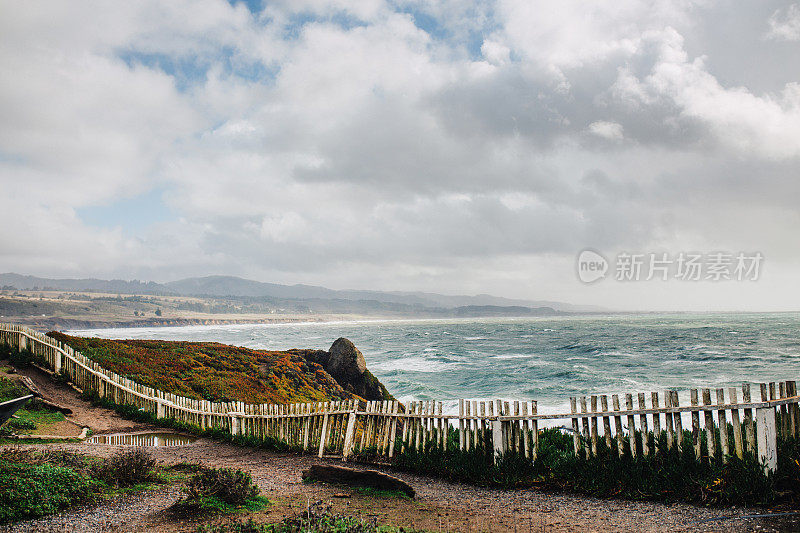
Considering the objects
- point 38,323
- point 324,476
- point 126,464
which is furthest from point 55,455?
point 38,323

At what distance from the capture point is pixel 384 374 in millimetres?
46812

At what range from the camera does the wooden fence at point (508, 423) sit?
7.25 meters

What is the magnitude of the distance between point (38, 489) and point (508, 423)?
24.1ft

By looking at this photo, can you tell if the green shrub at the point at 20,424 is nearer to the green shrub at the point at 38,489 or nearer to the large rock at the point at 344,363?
the green shrub at the point at 38,489

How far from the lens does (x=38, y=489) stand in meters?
6.88

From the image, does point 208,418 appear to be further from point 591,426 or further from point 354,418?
point 591,426

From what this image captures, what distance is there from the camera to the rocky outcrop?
2630 centimetres

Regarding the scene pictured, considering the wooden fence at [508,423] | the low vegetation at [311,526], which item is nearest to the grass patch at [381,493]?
the low vegetation at [311,526]

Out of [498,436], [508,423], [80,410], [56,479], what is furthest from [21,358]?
[508,423]

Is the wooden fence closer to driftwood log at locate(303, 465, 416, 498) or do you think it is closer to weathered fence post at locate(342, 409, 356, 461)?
weathered fence post at locate(342, 409, 356, 461)

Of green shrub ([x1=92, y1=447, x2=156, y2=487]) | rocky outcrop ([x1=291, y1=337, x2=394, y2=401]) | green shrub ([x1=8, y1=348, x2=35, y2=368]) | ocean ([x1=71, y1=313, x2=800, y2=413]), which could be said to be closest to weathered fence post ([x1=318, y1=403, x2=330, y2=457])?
green shrub ([x1=92, y1=447, x2=156, y2=487])

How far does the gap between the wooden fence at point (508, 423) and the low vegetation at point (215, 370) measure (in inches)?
146

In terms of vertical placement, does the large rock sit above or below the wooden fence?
below

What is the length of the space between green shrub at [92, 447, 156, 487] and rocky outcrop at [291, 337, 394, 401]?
17.7 metres
